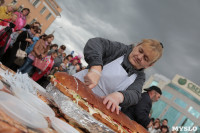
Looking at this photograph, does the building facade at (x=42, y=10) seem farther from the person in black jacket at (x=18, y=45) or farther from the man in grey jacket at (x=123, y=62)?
the man in grey jacket at (x=123, y=62)

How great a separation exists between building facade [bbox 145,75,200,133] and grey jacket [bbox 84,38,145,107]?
33.9 meters

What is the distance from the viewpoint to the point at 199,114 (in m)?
33.6

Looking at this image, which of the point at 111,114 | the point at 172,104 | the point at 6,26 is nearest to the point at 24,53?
the point at 6,26

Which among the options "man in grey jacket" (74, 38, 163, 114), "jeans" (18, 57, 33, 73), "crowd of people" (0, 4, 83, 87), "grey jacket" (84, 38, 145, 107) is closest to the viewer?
"grey jacket" (84, 38, 145, 107)

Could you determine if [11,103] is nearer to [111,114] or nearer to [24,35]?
[111,114]

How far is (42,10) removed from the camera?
3544cm

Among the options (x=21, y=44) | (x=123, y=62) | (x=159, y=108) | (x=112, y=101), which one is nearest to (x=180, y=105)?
(x=159, y=108)

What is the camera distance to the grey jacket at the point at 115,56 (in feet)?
6.52

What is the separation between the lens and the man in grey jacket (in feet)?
6.90

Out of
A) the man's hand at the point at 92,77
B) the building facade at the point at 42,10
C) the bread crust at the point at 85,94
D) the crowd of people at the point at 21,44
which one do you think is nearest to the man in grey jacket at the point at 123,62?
the man's hand at the point at 92,77

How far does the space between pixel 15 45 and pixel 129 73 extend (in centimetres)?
415

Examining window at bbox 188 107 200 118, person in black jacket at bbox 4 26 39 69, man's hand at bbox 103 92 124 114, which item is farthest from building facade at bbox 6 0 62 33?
man's hand at bbox 103 92 124 114

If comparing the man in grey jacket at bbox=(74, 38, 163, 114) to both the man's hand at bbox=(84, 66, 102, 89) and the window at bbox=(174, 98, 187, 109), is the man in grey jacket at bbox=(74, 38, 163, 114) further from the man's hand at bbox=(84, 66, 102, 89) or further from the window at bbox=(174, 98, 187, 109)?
the window at bbox=(174, 98, 187, 109)

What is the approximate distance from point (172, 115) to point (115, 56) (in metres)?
35.4
